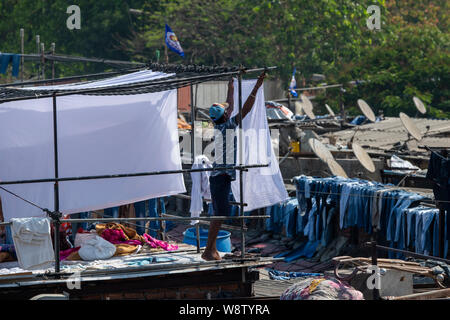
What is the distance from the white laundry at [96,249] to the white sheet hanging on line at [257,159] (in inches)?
73.8

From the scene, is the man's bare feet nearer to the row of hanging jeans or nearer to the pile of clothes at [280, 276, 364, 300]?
the pile of clothes at [280, 276, 364, 300]

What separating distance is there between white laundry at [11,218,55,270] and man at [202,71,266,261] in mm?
2061

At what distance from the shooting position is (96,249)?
377 inches

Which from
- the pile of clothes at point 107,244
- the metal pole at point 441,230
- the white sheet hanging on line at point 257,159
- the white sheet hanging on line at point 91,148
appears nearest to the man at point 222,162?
the white sheet hanging on line at point 257,159

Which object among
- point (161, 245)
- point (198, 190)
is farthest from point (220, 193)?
point (161, 245)

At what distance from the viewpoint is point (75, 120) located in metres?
10.5

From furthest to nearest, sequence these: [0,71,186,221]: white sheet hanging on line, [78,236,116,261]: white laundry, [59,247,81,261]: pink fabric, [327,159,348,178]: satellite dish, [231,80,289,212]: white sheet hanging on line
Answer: [327,159,348,178]: satellite dish < [0,71,186,221]: white sheet hanging on line < [231,80,289,212]: white sheet hanging on line < [59,247,81,261]: pink fabric < [78,236,116,261]: white laundry

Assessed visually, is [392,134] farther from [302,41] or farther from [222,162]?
[222,162]

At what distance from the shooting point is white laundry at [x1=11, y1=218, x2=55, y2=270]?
8406 mm

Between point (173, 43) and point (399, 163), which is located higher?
point (173, 43)

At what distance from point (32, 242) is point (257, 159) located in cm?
341

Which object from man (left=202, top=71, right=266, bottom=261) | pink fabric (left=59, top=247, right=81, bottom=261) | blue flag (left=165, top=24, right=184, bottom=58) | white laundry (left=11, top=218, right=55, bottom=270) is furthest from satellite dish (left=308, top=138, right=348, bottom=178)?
white laundry (left=11, top=218, right=55, bottom=270)

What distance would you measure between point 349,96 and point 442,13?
17047mm
